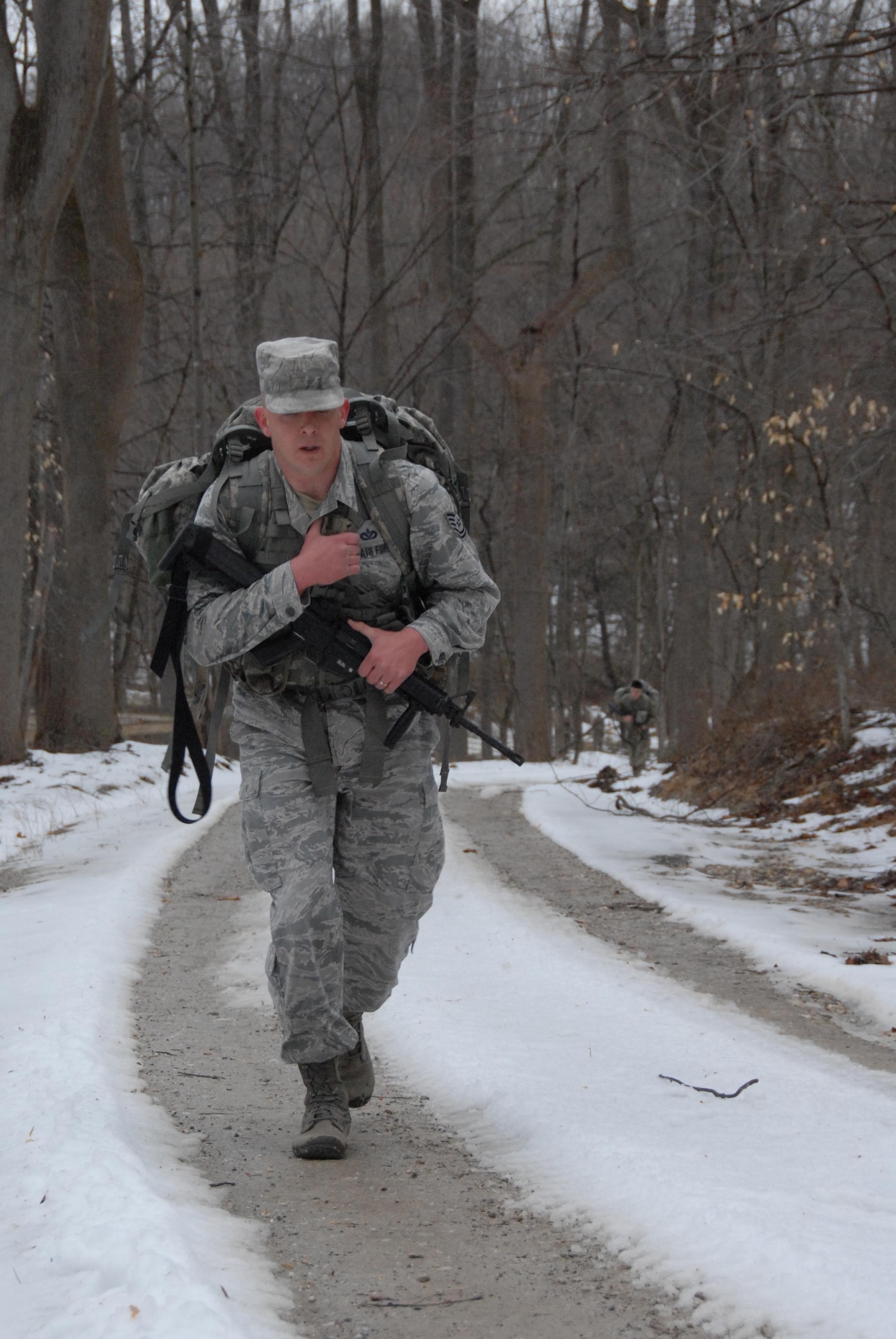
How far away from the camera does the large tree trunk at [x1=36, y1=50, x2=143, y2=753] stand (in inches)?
599

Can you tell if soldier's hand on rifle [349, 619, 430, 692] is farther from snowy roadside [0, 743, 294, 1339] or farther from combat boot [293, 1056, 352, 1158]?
snowy roadside [0, 743, 294, 1339]

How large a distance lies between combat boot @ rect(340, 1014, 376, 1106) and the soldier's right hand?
1.24 metres

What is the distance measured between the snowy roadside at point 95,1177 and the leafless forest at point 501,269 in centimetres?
586

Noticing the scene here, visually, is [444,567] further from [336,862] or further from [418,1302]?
[418,1302]

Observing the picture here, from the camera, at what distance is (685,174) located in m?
16.3

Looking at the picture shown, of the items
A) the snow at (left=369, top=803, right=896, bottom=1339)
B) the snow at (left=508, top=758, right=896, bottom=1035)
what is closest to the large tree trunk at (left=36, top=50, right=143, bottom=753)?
the snow at (left=508, top=758, right=896, bottom=1035)

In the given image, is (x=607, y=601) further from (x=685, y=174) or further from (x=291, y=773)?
(x=291, y=773)

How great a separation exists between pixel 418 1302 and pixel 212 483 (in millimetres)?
2131

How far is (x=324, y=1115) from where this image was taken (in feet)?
11.1

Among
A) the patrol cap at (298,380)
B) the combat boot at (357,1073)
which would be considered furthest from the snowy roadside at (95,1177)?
the patrol cap at (298,380)

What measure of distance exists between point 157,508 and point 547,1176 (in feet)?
6.65

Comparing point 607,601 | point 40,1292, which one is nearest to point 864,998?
point 40,1292

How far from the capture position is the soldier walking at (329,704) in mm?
3314

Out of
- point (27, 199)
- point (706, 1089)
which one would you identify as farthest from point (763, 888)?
point (27, 199)
